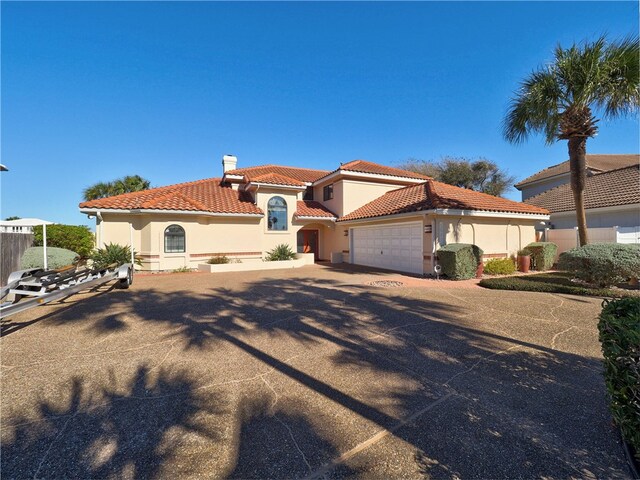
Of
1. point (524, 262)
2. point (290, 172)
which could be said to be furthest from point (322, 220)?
point (524, 262)

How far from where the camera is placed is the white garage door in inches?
559

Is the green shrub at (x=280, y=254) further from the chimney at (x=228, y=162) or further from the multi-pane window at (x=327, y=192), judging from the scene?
the chimney at (x=228, y=162)

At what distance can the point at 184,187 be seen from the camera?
20172 mm

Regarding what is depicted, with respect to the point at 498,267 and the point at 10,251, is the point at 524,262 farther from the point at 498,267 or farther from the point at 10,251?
the point at 10,251

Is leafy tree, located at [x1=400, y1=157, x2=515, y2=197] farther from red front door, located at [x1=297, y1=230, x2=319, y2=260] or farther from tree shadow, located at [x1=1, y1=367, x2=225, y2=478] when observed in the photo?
tree shadow, located at [x1=1, y1=367, x2=225, y2=478]

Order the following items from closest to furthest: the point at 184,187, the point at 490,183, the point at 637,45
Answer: the point at 637,45 < the point at 184,187 < the point at 490,183

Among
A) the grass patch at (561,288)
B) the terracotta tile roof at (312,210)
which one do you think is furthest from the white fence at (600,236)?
the terracotta tile roof at (312,210)

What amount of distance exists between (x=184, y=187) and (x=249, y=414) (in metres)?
20.0

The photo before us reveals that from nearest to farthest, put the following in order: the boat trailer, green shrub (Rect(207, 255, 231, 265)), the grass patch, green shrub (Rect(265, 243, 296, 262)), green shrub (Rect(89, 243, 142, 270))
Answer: the boat trailer → the grass patch → green shrub (Rect(89, 243, 142, 270)) → green shrub (Rect(207, 255, 231, 265)) → green shrub (Rect(265, 243, 296, 262))

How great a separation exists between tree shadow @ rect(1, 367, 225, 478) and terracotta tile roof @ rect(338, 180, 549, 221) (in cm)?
1190

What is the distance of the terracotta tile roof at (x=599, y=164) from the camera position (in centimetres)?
2738

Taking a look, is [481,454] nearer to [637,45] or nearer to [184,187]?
[637,45]

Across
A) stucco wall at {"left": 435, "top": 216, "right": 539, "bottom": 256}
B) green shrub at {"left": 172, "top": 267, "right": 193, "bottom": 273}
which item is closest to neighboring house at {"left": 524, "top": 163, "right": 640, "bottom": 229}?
stucco wall at {"left": 435, "top": 216, "right": 539, "bottom": 256}

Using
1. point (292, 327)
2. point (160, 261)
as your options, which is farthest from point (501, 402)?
point (160, 261)
